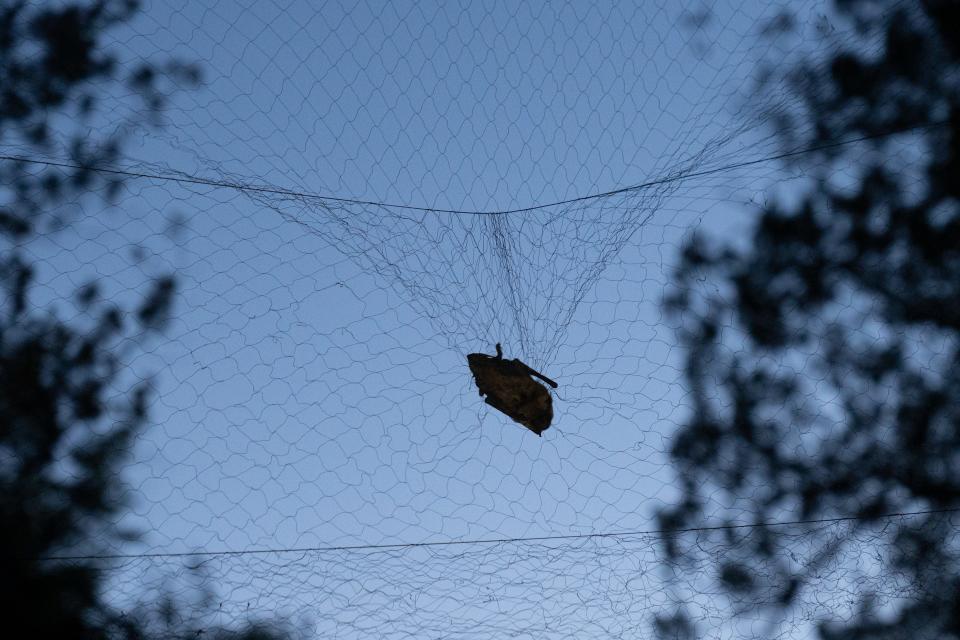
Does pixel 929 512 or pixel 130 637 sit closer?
pixel 130 637

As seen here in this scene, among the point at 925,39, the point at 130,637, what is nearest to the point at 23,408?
the point at 130,637

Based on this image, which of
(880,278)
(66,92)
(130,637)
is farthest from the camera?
(880,278)

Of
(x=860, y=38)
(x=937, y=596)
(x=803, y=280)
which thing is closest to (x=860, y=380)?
(x=803, y=280)

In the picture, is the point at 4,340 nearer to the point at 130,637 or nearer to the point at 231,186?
the point at 231,186

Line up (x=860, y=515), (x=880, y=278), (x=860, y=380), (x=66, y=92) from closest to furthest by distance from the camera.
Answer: (x=860, y=515)
(x=66, y=92)
(x=860, y=380)
(x=880, y=278)

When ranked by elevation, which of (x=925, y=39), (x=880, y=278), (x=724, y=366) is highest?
(x=925, y=39)

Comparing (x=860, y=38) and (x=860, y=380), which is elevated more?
(x=860, y=38)
